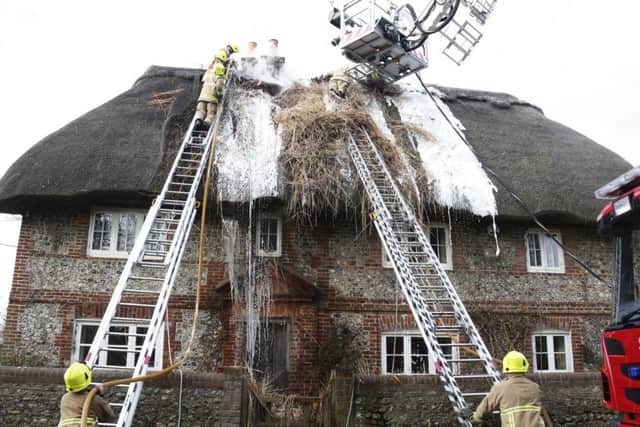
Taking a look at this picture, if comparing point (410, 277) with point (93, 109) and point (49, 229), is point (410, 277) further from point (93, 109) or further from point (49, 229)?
point (93, 109)

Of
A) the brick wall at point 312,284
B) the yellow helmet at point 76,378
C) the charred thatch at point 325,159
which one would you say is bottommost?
the yellow helmet at point 76,378

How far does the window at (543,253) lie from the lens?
38.8ft

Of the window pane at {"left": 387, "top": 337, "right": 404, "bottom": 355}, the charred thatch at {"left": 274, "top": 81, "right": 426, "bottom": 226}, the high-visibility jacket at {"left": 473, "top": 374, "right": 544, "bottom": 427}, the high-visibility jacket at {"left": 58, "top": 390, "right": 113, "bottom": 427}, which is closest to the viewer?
the high-visibility jacket at {"left": 58, "top": 390, "right": 113, "bottom": 427}

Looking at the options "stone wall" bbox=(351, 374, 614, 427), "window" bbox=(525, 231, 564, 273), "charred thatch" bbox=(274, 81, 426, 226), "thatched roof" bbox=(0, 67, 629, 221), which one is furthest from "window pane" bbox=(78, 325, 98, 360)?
"window" bbox=(525, 231, 564, 273)

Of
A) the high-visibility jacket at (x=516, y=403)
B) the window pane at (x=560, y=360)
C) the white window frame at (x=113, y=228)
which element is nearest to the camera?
the high-visibility jacket at (x=516, y=403)

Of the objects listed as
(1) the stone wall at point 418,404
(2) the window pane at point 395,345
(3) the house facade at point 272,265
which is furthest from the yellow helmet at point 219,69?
(1) the stone wall at point 418,404

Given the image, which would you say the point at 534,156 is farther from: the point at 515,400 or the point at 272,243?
the point at 515,400

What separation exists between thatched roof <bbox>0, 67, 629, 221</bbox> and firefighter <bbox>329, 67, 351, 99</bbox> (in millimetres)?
3143

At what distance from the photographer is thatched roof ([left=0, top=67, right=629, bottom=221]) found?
9773mm

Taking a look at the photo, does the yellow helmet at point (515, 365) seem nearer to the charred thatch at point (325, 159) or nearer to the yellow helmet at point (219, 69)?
the charred thatch at point (325, 159)

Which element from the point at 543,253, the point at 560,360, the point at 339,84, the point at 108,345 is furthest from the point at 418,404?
the point at 339,84

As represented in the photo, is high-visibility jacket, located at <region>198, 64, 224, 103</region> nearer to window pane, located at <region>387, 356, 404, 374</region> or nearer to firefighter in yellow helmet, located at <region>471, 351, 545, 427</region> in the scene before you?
window pane, located at <region>387, 356, 404, 374</region>

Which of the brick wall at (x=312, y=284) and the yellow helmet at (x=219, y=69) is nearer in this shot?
the brick wall at (x=312, y=284)

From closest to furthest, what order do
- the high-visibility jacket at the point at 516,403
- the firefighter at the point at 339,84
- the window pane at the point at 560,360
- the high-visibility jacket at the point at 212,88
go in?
the high-visibility jacket at the point at 516,403, the high-visibility jacket at the point at 212,88, the window pane at the point at 560,360, the firefighter at the point at 339,84
